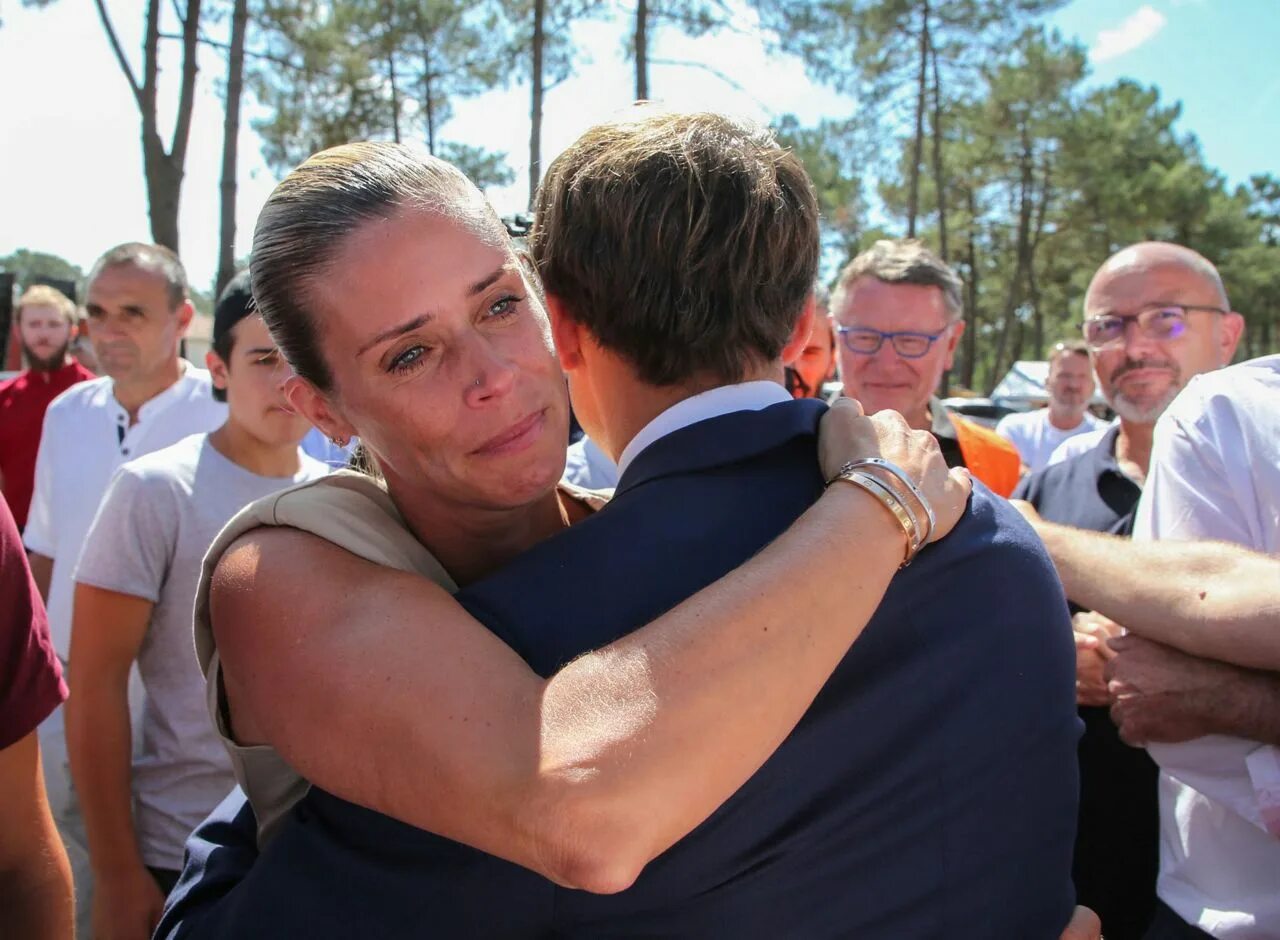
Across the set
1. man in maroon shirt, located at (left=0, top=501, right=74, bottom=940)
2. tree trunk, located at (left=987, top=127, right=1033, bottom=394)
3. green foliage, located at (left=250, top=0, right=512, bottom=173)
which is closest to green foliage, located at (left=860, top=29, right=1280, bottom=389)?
tree trunk, located at (left=987, top=127, right=1033, bottom=394)

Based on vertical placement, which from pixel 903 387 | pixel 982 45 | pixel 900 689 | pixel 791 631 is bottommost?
pixel 903 387

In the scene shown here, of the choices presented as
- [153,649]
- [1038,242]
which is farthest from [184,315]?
[1038,242]

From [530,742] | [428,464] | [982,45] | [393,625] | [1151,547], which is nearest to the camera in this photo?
[530,742]

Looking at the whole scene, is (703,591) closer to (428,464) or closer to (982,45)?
(428,464)

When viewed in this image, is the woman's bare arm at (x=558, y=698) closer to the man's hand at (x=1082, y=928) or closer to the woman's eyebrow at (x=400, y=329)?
the woman's eyebrow at (x=400, y=329)

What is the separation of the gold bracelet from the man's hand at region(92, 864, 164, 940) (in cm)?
210

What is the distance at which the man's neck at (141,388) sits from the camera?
4184 millimetres

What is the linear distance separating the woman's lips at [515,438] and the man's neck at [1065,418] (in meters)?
7.10

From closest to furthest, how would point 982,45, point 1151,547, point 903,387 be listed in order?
point 1151,547 < point 903,387 < point 982,45

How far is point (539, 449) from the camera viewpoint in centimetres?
149

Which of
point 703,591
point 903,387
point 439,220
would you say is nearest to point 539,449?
point 439,220

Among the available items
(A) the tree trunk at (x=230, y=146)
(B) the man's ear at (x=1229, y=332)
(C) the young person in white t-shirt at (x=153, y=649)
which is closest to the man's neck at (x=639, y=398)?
(C) the young person in white t-shirt at (x=153, y=649)

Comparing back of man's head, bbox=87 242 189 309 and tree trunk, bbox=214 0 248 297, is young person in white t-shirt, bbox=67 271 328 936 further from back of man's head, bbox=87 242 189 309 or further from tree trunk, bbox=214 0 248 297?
tree trunk, bbox=214 0 248 297

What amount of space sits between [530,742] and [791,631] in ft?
0.95
